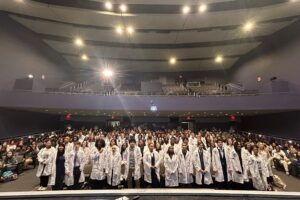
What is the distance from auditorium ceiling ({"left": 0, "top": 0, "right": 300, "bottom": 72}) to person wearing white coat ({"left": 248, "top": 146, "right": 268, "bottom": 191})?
959 cm

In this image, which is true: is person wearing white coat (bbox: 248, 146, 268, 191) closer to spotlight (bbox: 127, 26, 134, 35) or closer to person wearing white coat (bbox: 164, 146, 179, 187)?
person wearing white coat (bbox: 164, 146, 179, 187)

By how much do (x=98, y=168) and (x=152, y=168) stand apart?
5.50 feet

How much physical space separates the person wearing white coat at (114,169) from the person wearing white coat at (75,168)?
0.91m

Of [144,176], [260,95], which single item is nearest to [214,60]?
[260,95]

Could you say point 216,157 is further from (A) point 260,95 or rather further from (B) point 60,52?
(B) point 60,52

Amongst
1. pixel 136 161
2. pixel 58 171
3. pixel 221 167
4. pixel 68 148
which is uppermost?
pixel 68 148

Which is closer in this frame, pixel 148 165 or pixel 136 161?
pixel 148 165

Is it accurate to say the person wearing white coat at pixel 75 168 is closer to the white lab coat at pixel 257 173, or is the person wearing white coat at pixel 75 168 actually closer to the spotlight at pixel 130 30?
the white lab coat at pixel 257 173

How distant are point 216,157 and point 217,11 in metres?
9.84

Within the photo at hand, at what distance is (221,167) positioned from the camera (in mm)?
6160

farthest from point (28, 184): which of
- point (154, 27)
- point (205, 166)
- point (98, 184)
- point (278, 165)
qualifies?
point (154, 27)

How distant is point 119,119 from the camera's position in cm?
2036

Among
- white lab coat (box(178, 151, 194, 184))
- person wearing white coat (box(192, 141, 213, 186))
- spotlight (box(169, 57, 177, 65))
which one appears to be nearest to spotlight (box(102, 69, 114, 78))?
spotlight (box(169, 57, 177, 65))

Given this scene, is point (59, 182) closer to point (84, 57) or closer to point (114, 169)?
point (114, 169)
